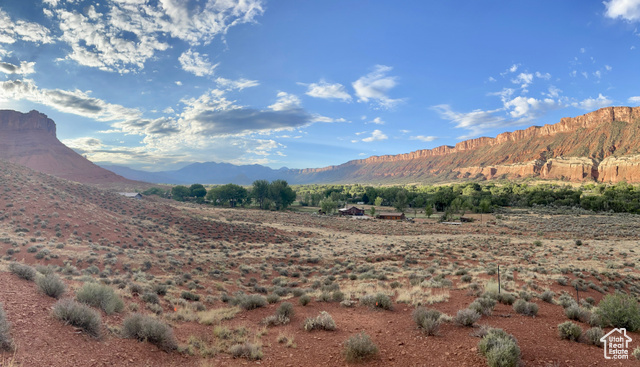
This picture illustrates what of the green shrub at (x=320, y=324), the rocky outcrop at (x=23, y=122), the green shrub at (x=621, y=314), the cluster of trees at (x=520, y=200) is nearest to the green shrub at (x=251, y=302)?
the green shrub at (x=320, y=324)

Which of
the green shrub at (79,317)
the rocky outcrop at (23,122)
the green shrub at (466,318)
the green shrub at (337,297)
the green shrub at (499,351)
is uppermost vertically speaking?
the rocky outcrop at (23,122)

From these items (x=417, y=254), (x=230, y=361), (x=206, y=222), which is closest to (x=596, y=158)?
(x=417, y=254)

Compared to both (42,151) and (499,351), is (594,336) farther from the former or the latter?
(42,151)

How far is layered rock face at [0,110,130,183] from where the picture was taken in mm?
138875

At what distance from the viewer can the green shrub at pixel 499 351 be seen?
573 cm

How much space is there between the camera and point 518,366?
583cm

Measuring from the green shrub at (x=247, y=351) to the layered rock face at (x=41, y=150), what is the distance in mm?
160281

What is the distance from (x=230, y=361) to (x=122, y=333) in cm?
259

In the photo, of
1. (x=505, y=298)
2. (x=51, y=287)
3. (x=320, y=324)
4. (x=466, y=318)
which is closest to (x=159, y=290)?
(x=51, y=287)

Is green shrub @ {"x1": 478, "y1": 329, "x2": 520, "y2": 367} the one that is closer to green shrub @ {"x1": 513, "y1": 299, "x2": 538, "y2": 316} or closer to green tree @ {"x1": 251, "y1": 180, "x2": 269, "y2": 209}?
green shrub @ {"x1": 513, "y1": 299, "x2": 538, "y2": 316}

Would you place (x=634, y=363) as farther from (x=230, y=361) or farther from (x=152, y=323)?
(x=152, y=323)

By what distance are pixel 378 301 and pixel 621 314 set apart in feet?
22.9

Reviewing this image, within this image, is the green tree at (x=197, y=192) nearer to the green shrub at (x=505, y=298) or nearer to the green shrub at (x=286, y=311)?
the green shrub at (x=286, y=311)

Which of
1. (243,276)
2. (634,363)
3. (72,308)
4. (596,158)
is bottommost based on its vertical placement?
(243,276)
